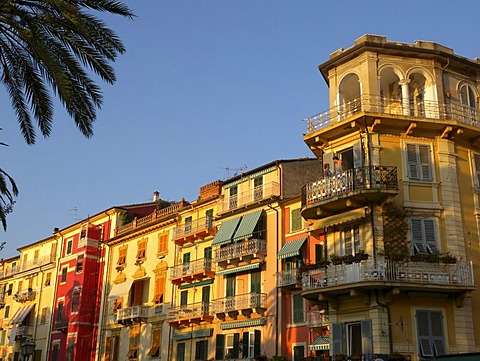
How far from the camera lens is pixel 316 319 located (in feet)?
102

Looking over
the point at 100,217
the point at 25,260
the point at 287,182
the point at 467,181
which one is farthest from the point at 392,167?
the point at 25,260

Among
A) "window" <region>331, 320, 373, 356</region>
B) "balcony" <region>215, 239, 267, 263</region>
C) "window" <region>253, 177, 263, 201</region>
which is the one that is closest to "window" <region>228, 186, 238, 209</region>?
"window" <region>253, 177, 263, 201</region>

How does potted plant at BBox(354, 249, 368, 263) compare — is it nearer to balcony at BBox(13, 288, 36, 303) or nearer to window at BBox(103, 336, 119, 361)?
window at BBox(103, 336, 119, 361)

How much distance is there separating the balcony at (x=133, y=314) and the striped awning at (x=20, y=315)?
17.0 m

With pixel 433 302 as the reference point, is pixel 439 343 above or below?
below

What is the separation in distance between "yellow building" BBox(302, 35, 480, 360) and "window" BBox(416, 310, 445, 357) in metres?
0.04

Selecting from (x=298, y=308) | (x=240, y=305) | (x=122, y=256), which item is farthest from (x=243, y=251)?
(x=122, y=256)

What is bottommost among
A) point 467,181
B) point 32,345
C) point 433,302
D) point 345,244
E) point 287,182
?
point 32,345

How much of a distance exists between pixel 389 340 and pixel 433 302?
2659 millimetres

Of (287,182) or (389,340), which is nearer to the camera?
(389,340)

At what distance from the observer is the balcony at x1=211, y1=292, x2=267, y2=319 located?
35.5m

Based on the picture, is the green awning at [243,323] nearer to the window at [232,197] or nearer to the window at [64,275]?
the window at [232,197]

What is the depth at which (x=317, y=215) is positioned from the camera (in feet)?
96.4

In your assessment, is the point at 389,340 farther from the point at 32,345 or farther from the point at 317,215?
the point at 32,345
